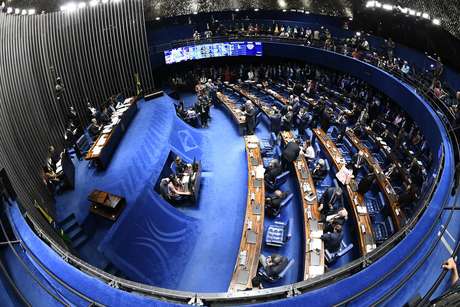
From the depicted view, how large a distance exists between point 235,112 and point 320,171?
5.35 m

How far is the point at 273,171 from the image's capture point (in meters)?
10.9

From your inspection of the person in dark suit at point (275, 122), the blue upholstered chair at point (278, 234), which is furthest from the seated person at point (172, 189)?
the person in dark suit at point (275, 122)

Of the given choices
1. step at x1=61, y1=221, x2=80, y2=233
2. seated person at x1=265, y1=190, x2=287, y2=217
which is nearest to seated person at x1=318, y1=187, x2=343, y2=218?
seated person at x1=265, y1=190, x2=287, y2=217

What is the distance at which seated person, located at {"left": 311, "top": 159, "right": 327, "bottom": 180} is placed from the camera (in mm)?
11281

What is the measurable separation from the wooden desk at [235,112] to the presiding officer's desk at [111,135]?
4282 mm

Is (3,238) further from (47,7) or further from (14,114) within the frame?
(47,7)

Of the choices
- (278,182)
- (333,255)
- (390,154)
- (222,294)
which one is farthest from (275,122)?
(222,294)

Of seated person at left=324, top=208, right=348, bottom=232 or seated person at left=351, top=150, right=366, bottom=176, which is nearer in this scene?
seated person at left=324, top=208, right=348, bottom=232

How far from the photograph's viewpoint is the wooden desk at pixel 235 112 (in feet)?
47.2

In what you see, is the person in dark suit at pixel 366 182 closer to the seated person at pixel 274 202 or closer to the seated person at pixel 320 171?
the seated person at pixel 320 171

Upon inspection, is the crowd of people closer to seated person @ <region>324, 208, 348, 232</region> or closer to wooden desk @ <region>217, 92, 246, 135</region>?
wooden desk @ <region>217, 92, 246, 135</region>

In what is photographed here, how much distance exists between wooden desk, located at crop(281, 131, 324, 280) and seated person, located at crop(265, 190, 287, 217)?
26.2 inches

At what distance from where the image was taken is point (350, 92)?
16500mm

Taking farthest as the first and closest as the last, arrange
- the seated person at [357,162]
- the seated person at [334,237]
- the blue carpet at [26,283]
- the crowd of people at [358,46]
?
the crowd of people at [358,46]
the seated person at [357,162]
the seated person at [334,237]
the blue carpet at [26,283]
